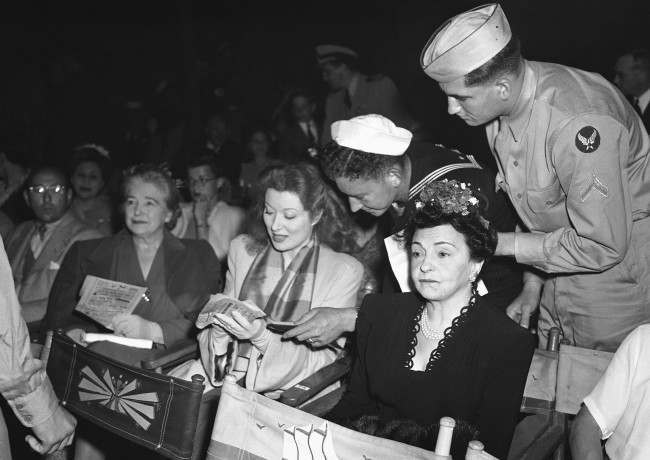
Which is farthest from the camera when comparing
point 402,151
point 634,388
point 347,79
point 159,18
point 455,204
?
point 159,18

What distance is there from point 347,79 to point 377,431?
4.51 metres

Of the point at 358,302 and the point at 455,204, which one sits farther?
the point at 358,302

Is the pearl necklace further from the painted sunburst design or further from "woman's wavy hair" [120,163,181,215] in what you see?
"woman's wavy hair" [120,163,181,215]

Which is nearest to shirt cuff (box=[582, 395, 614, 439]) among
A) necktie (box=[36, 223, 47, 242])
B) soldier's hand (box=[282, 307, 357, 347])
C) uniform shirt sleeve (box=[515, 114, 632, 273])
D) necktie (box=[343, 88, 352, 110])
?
uniform shirt sleeve (box=[515, 114, 632, 273])

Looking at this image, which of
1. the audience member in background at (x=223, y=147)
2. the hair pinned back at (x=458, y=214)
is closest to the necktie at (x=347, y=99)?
the audience member in background at (x=223, y=147)

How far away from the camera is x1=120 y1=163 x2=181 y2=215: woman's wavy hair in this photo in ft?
13.8

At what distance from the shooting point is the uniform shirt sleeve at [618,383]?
2.24m

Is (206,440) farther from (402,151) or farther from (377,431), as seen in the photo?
(402,151)

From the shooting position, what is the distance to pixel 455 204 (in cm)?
254

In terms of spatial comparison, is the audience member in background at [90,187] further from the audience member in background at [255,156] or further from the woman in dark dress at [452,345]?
the woman in dark dress at [452,345]

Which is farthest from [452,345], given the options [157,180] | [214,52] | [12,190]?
[214,52]

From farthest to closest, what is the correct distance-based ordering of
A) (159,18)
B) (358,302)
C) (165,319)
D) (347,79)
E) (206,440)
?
(159,18) → (347,79) → (165,319) → (358,302) → (206,440)

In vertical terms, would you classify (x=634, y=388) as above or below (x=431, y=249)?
below

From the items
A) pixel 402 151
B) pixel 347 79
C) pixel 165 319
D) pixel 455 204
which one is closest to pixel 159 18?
pixel 347 79
